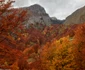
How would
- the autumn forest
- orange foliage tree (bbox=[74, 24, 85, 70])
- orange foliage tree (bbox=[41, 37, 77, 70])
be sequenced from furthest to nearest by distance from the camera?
orange foliage tree (bbox=[41, 37, 77, 70]), orange foliage tree (bbox=[74, 24, 85, 70]), the autumn forest

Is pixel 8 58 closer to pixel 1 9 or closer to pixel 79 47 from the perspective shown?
pixel 1 9

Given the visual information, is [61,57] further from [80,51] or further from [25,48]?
[25,48]

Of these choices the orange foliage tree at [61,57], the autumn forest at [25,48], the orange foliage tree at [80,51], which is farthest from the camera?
the orange foliage tree at [61,57]

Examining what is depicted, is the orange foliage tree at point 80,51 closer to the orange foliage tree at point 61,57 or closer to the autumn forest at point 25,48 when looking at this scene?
the autumn forest at point 25,48

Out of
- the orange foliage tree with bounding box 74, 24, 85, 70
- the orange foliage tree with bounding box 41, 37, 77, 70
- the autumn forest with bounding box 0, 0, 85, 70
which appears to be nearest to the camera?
the autumn forest with bounding box 0, 0, 85, 70

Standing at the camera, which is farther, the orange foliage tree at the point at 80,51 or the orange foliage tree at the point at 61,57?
the orange foliage tree at the point at 61,57

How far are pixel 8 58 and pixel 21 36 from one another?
1156 mm

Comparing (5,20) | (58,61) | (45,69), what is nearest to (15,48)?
(5,20)

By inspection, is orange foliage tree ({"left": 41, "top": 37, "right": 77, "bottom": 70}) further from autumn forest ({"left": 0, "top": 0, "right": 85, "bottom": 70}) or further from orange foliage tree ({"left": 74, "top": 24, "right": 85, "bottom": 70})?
orange foliage tree ({"left": 74, "top": 24, "right": 85, "bottom": 70})

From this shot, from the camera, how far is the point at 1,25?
35.0ft

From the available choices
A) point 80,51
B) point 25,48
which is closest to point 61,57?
point 80,51

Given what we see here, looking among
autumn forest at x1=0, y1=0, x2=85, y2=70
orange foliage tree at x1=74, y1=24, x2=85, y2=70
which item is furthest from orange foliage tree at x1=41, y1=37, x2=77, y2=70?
orange foliage tree at x1=74, y1=24, x2=85, y2=70

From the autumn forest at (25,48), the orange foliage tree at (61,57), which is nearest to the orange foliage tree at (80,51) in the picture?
the autumn forest at (25,48)

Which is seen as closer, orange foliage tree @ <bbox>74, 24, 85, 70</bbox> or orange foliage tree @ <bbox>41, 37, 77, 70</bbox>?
orange foliage tree @ <bbox>74, 24, 85, 70</bbox>
